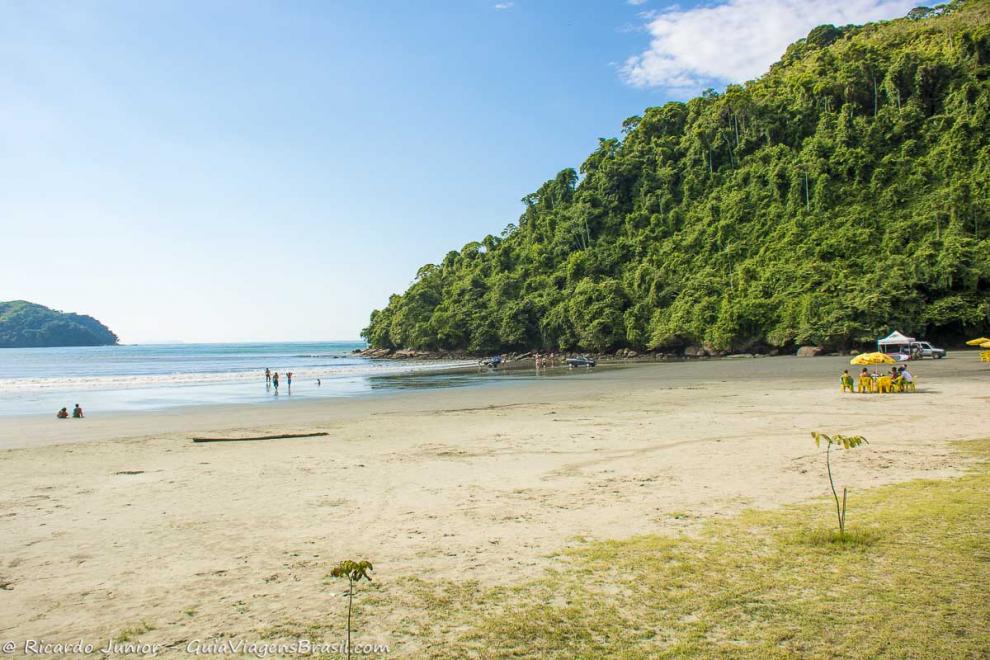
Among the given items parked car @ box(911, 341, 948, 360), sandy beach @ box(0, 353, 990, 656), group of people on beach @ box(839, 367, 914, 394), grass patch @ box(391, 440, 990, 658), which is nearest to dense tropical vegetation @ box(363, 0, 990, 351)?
parked car @ box(911, 341, 948, 360)

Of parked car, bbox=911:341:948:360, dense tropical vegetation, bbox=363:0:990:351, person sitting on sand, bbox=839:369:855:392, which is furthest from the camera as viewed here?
dense tropical vegetation, bbox=363:0:990:351

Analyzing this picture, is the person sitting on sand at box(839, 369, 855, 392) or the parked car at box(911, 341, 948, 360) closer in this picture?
the person sitting on sand at box(839, 369, 855, 392)

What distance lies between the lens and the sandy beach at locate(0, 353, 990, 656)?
6059 millimetres

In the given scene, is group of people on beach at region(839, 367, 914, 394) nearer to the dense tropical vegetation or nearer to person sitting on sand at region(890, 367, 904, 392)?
person sitting on sand at region(890, 367, 904, 392)

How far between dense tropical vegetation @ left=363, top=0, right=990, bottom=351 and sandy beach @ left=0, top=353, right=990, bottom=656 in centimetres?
5009

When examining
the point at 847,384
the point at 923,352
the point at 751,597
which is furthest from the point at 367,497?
the point at 923,352

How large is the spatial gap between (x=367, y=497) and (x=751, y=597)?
22.2ft

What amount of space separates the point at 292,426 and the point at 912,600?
20.4 meters

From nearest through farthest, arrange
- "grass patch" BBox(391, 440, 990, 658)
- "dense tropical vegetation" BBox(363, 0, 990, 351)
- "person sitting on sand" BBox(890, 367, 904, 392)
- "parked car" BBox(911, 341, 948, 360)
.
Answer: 1. "grass patch" BBox(391, 440, 990, 658)
2. "person sitting on sand" BBox(890, 367, 904, 392)
3. "parked car" BBox(911, 341, 948, 360)
4. "dense tropical vegetation" BBox(363, 0, 990, 351)

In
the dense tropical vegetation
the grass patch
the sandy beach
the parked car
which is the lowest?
the sandy beach

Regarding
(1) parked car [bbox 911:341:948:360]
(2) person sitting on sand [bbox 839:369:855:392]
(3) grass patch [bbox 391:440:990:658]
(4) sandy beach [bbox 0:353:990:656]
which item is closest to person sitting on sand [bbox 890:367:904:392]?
(2) person sitting on sand [bbox 839:369:855:392]

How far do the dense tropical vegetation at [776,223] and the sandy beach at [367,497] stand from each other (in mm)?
50088

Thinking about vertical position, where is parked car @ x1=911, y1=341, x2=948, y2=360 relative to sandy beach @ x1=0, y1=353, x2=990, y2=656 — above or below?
above

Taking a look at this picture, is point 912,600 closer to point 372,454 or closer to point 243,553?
point 243,553
